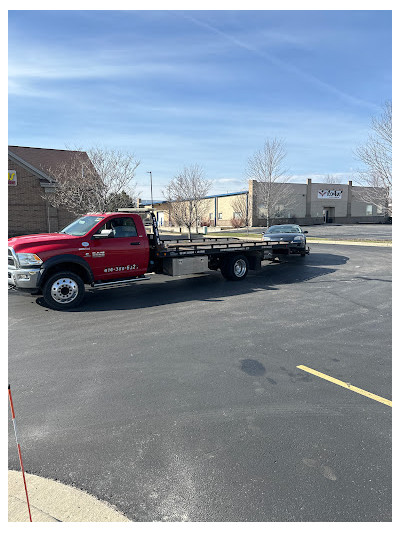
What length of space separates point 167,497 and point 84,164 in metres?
Answer: 25.4

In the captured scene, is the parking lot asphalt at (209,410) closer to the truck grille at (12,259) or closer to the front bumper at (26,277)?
the front bumper at (26,277)

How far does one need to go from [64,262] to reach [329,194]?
2253 inches

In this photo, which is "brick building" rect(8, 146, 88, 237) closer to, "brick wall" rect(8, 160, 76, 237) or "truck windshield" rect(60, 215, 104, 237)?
"brick wall" rect(8, 160, 76, 237)

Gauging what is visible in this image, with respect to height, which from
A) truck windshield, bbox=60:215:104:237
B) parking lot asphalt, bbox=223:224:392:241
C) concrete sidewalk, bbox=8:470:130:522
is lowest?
concrete sidewalk, bbox=8:470:130:522

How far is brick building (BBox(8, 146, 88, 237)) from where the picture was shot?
2834 cm

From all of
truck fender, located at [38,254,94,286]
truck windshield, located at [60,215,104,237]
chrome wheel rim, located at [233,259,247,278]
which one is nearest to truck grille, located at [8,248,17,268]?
truck fender, located at [38,254,94,286]

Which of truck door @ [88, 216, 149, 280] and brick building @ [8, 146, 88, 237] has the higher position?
brick building @ [8, 146, 88, 237]

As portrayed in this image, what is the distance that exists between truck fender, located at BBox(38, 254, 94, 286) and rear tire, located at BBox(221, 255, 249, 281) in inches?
183

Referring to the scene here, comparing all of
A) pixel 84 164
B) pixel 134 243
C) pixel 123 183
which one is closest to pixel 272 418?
pixel 134 243

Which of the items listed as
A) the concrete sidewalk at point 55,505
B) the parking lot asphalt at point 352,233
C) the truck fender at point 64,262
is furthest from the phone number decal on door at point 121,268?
the parking lot asphalt at point 352,233

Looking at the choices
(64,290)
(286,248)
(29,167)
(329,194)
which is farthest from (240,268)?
(329,194)

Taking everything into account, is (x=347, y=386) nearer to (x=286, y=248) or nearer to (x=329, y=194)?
(x=286, y=248)

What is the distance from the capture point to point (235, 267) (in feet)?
38.7

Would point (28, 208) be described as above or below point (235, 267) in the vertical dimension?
above
